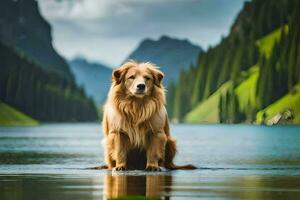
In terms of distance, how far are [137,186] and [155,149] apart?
183 inches

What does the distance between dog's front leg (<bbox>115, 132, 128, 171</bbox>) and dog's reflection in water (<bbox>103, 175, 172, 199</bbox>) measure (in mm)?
1271

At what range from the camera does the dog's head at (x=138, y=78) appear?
80.3ft

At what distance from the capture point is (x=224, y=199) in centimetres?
1714

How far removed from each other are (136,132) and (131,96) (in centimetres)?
101

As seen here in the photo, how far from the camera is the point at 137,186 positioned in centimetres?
2050

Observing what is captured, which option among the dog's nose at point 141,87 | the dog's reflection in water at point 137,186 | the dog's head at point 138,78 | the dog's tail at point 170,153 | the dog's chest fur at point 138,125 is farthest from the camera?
the dog's tail at point 170,153

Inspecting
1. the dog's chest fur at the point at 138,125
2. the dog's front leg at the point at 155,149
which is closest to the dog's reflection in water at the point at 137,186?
the dog's front leg at the point at 155,149

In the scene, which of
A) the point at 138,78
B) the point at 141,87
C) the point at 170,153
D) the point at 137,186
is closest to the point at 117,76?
the point at 138,78

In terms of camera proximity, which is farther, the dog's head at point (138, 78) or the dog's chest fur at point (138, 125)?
the dog's chest fur at point (138, 125)

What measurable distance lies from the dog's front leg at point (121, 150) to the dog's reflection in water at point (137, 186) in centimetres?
127

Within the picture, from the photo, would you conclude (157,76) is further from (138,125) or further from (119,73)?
(138,125)

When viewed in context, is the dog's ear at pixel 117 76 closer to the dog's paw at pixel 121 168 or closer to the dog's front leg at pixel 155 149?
the dog's front leg at pixel 155 149

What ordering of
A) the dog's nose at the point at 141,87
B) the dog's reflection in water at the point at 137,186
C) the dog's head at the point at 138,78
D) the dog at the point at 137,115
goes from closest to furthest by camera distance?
the dog's reflection in water at the point at 137,186 < the dog's nose at the point at 141,87 < the dog's head at the point at 138,78 < the dog at the point at 137,115

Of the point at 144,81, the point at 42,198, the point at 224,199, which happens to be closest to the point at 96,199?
the point at 42,198
